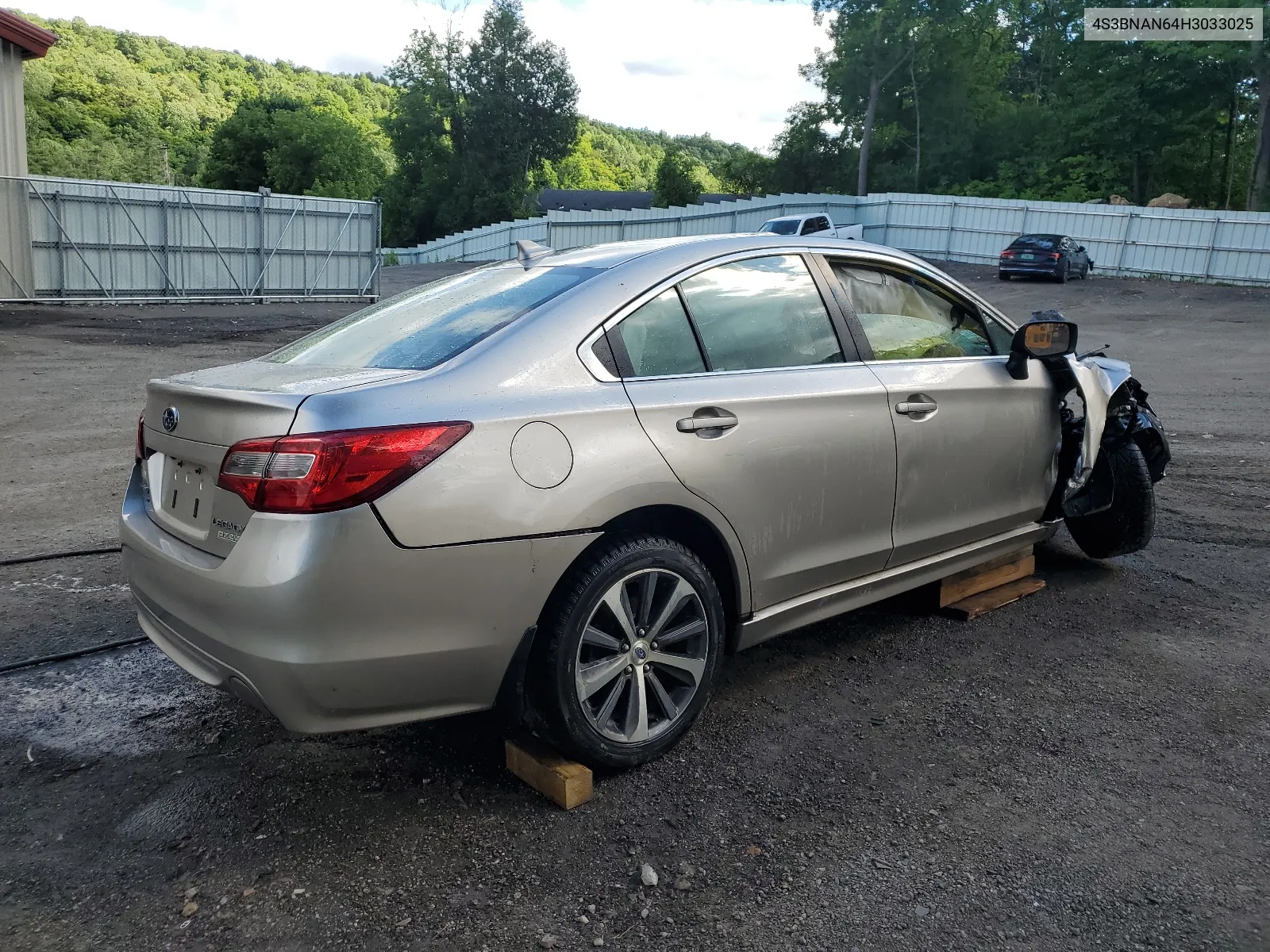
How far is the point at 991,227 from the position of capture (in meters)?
37.2

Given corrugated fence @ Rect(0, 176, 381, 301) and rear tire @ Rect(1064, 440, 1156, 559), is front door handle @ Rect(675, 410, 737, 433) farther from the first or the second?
corrugated fence @ Rect(0, 176, 381, 301)

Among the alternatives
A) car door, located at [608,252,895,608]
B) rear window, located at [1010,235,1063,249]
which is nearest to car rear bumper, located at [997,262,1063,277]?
rear window, located at [1010,235,1063,249]

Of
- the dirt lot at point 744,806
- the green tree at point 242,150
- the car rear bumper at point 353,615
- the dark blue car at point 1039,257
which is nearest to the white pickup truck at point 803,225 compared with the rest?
the dark blue car at point 1039,257

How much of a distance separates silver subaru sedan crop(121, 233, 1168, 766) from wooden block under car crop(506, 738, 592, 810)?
0.06 m

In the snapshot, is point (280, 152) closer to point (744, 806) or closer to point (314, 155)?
point (314, 155)

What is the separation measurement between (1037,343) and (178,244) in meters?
22.2

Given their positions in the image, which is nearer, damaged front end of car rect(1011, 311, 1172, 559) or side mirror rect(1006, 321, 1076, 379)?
side mirror rect(1006, 321, 1076, 379)

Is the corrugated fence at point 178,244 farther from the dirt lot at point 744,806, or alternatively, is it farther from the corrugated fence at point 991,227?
the dirt lot at point 744,806

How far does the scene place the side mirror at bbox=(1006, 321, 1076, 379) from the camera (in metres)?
4.36

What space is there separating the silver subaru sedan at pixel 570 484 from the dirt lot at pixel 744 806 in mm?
352

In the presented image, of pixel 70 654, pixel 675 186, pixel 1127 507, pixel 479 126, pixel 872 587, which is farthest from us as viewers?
pixel 479 126

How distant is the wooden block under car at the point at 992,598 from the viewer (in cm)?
455

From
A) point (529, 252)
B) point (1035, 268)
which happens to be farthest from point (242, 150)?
point (529, 252)

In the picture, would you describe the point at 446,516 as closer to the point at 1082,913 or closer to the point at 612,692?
the point at 612,692
